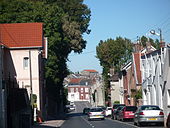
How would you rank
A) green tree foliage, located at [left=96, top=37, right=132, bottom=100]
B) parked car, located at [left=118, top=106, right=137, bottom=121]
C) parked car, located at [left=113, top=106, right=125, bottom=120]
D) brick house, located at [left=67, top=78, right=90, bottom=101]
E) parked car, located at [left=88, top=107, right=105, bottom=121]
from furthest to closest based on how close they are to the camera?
brick house, located at [left=67, top=78, right=90, bottom=101]
green tree foliage, located at [left=96, top=37, right=132, bottom=100]
parked car, located at [left=88, top=107, right=105, bottom=121]
parked car, located at [left=113, top=106, right=125, bottom=120]
parked car, located at [left=118, top=106, right=137, bottom=121]

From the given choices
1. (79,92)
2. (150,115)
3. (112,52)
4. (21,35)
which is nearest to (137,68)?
(21,35)

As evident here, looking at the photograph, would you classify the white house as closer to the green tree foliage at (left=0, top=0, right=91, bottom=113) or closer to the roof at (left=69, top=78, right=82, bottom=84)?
the green tree foliage at (left=0, top=0, right=91, bottom=113)

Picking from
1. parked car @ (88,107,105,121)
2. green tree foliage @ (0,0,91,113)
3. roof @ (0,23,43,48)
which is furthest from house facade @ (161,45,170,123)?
green tree foliage @ (0,0,91,113)

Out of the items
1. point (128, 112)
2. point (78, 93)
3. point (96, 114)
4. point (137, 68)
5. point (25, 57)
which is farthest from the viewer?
point (78, 93)

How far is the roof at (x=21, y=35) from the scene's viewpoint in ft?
161

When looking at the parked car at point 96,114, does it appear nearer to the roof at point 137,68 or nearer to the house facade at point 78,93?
the roof at point 137,68

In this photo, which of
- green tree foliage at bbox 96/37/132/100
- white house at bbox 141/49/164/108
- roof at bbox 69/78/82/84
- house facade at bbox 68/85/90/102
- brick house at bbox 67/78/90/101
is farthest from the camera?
roof at bbox 69/78/82/84

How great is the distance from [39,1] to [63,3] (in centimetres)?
543

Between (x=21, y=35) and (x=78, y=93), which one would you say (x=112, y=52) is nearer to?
(x=21, y=35)

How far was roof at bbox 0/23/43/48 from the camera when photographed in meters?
49.1

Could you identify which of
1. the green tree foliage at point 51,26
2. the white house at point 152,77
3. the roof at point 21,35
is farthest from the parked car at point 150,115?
the green tree foliage at point 51,26

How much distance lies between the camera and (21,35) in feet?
167

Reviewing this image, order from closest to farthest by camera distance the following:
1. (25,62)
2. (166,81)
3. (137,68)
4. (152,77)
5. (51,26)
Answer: (166,81), (152,77), (25,62), (51,26), (137,68)

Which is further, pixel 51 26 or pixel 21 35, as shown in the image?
pixel 51 26
